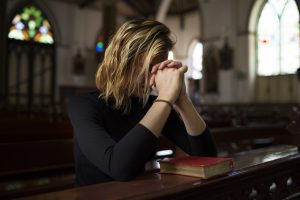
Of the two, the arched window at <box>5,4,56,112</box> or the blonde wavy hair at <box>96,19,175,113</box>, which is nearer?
the blonde wavy hair at <box>96,19,175,113</box>

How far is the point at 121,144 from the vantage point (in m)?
1.22

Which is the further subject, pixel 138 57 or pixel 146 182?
pixel 138 57

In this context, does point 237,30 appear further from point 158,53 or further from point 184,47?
point 158,53

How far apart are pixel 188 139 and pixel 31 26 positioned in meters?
16.0

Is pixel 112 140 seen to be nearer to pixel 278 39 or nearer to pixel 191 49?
pixel 278 39

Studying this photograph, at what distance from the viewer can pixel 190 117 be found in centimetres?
160

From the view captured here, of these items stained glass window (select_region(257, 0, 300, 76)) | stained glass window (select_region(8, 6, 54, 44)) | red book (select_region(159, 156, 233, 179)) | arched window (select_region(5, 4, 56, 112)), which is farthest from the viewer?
stained glass window (select_region(8, 6, 54, 44))

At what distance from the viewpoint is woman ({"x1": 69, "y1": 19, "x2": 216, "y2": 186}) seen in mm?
1223

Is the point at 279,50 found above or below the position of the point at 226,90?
above

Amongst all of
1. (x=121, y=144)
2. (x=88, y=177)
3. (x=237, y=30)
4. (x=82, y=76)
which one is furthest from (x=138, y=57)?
(x=82, y=76)

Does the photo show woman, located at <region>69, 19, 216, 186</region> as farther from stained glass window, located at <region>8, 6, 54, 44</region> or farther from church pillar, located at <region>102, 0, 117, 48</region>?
stained glass window, located at <region>8, 6, 54, 44</region>

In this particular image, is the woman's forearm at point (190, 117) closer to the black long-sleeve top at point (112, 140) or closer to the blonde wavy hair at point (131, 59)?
the black long-sleeve top at point (112, 140)

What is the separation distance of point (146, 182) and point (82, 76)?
54.5 feet

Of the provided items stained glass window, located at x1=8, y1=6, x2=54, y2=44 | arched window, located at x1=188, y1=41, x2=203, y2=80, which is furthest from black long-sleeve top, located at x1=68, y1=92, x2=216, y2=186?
arched window, located at x1=188, y1=41, x2=203, y2=80
